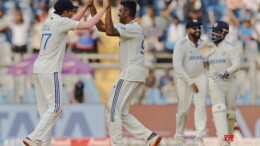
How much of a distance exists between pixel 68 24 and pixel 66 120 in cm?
704

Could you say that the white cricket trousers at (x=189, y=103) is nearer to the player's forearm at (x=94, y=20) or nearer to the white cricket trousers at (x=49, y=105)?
the white cricket trousers at (x=49, y=105)

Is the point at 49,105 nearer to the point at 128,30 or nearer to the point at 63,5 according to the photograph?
the point at 63,5

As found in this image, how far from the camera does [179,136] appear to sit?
15.3m

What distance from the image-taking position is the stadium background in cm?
1978

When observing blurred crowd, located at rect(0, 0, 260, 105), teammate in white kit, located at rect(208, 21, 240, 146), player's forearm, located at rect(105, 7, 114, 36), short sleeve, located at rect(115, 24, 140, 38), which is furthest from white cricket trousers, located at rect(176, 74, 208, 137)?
blurred crowd, located at rect(0, 0, 260, 105)

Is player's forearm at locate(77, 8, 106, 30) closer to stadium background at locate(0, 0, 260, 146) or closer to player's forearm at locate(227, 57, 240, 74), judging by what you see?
player's forearm at locate(227, 57, 240, 74)

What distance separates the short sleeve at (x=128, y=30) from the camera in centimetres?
1309

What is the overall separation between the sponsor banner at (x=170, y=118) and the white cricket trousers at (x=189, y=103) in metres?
4.12

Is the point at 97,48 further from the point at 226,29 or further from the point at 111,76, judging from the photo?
the point at 226,29

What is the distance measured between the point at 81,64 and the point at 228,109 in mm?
5535

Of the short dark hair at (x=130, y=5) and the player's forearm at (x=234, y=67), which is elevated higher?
the short dark hair at (x=130, y=5)

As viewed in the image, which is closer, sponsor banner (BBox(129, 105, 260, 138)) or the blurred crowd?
sponsor banner (BBox(129, 105, 260, 138))

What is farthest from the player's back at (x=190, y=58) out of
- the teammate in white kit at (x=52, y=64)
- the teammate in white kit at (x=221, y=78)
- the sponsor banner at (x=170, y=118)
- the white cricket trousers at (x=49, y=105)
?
the sponsor banner at (x=170, y=118)

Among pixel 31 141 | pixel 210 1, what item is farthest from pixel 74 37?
pixel 31 141
